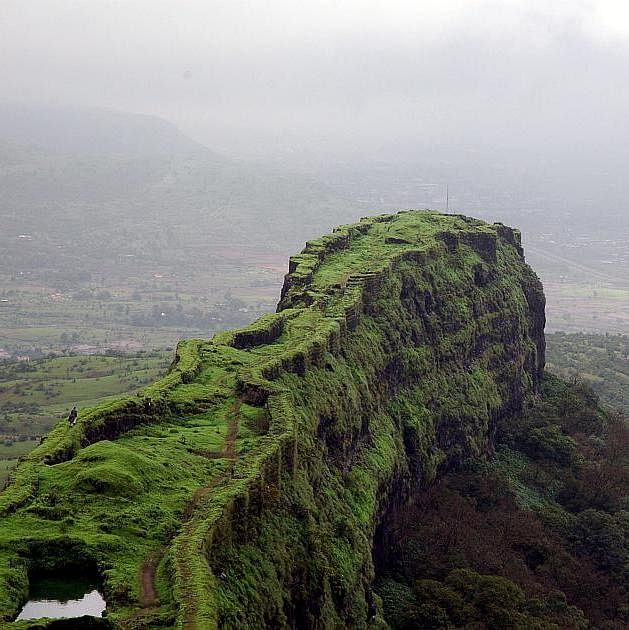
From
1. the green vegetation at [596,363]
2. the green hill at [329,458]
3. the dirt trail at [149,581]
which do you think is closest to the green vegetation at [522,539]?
the green hill at [329,458]

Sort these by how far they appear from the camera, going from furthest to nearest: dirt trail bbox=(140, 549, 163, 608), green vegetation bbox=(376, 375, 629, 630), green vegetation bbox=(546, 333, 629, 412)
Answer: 1. green vegetation bbox=(546, 333, 629, 412)
2. green vegetation bbox=(376, 375, 629, 630)
3. dirt trail bbox=(140, 549, 163, 608)

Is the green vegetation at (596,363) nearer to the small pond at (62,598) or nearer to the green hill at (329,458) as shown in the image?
the green hill at (329,458)

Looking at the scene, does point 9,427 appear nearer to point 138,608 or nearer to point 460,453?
point 460,453

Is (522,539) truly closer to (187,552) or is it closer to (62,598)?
(187,552)

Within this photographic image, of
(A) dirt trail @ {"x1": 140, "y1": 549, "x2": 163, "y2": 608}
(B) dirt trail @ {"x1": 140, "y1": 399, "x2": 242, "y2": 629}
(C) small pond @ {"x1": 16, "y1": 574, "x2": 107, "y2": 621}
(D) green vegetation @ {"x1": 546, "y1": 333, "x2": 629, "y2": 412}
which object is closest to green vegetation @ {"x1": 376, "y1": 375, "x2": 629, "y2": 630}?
(B) dirt trail @ {"x1": 140, "y1": 399, "x2": 242, "y2": 629}

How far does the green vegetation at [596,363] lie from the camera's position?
115 m

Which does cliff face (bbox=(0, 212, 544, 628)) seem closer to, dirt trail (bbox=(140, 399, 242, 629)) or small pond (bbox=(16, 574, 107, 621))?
dirt trail (bbox=(140, 399, 242, 629))

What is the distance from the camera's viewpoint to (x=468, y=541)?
46000mm

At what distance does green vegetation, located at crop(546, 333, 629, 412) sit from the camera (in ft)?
378

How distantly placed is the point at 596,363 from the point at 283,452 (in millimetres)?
115600

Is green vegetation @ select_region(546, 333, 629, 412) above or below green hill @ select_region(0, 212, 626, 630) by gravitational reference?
below

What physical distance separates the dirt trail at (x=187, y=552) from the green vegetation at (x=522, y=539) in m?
11.6

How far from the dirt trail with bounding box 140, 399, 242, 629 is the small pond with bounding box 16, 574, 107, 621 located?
3.38ft

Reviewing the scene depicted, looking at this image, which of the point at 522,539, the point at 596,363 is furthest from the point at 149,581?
the point at 596,363
